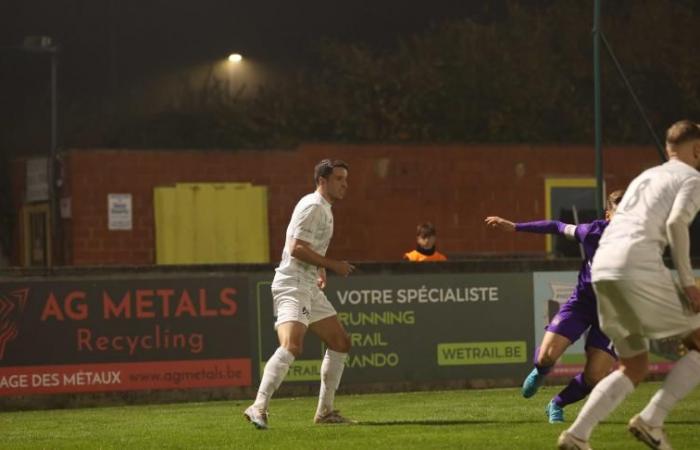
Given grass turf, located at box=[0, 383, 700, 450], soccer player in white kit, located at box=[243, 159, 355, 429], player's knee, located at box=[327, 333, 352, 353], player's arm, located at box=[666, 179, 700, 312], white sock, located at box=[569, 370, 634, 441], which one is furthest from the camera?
player's knee, located at box=[327, 333, 352, 353]

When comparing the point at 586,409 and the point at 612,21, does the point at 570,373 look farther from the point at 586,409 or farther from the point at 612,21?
the point at 612,21

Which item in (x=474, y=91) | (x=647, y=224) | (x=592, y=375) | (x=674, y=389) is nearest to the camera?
(x=647, y=224)

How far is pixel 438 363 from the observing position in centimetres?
1786

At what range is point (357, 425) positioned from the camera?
12469 millimetres

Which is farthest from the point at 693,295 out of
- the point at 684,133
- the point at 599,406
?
the point at 684,133

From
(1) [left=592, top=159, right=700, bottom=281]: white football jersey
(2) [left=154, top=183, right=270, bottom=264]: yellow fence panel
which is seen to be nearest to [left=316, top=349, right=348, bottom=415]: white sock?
(1) [left=592, top=159, right=700, bottom=281]: white football jersey

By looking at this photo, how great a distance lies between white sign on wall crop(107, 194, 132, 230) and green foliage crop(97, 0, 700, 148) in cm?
371

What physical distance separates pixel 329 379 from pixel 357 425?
513 millimetres

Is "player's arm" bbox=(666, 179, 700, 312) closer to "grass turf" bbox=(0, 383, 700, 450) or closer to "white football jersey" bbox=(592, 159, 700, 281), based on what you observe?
"white football jersey" bbox=(592, 159, 700, 281)

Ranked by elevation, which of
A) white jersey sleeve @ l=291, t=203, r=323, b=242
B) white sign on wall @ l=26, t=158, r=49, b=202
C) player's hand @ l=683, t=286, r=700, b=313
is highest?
white sign on wall @ l=26, t=158, r=49, b=202

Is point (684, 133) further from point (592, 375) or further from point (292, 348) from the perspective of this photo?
point (292, 348)

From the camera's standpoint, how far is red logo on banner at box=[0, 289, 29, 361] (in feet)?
54.4

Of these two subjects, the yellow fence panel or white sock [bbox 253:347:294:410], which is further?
the yellow fence panel

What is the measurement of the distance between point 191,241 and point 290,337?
54.4ft
